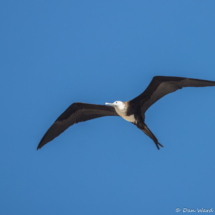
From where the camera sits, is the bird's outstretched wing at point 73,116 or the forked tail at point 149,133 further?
the bird's outstretched wing at point 73,116

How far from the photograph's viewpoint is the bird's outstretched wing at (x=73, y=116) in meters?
8.20

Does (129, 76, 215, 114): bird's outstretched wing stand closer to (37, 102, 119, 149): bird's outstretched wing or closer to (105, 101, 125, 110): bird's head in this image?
(105, 101, 125, 110): bird's head

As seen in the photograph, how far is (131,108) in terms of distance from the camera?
7.72 metres

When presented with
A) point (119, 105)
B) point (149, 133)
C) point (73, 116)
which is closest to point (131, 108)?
point (119, 105)

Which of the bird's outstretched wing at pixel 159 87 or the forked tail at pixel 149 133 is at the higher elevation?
the bird's outstretched wing at pixel 159 87

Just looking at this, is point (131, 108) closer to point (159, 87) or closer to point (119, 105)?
point (119, 105)

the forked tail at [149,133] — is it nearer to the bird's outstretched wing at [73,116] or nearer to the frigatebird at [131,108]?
the frigatebird at [131,108]

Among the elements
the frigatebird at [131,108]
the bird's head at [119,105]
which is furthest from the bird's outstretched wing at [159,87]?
the bird's head at [119,105]

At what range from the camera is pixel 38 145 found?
325 inches

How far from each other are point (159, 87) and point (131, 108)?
66 cm

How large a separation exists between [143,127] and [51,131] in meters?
1.98

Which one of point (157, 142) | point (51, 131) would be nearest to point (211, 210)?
point (157, 142)

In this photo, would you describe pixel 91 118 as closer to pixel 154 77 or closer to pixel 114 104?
pixel 114 104

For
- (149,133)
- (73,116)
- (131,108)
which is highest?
(73,116)
